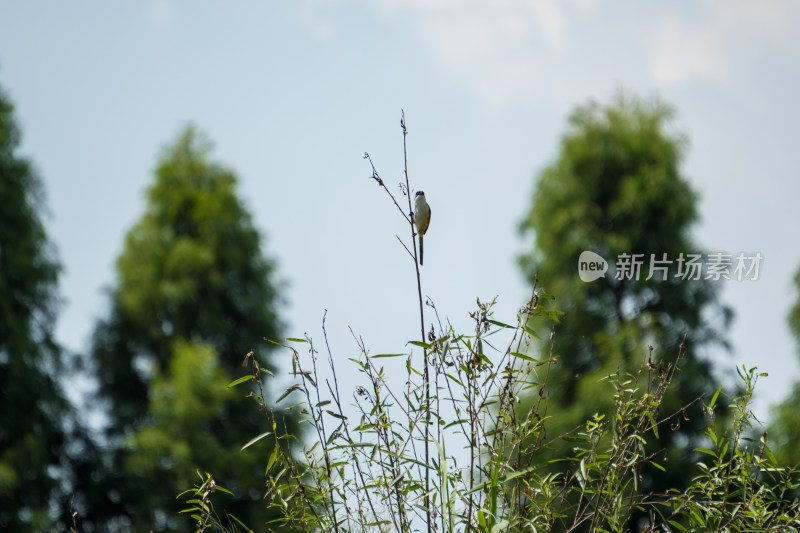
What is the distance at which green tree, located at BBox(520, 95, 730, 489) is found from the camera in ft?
25.4

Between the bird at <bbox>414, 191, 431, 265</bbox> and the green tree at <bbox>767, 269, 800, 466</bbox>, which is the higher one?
the green tree at <bbox>767, 269, 800, 466</bbox>

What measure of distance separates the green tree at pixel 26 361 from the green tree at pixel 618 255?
5262 mm

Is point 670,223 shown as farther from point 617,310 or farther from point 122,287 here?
point 122,287

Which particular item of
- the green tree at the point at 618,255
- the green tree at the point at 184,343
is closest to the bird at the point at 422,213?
the green tree at the point at 618,255

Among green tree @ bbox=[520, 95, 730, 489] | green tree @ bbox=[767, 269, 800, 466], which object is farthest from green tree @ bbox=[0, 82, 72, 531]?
green tree @ bbox=[767, 269, 800, 466]

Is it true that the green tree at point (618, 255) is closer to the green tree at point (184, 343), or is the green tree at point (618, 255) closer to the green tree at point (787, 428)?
the green tree at point (787, 428)

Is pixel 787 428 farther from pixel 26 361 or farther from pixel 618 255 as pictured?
pixel 26 361

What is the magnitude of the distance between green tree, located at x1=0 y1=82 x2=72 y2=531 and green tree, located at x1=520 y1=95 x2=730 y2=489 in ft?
17.3

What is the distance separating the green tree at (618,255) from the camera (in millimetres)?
7750

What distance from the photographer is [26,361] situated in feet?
27.4

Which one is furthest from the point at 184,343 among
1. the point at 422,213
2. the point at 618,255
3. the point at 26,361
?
the point at 422,213

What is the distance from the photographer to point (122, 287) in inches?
406

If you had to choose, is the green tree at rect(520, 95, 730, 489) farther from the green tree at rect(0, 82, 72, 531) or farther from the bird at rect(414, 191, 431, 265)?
the green tree at rect(0, 82, 72, 531)

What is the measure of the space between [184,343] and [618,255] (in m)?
5.24
